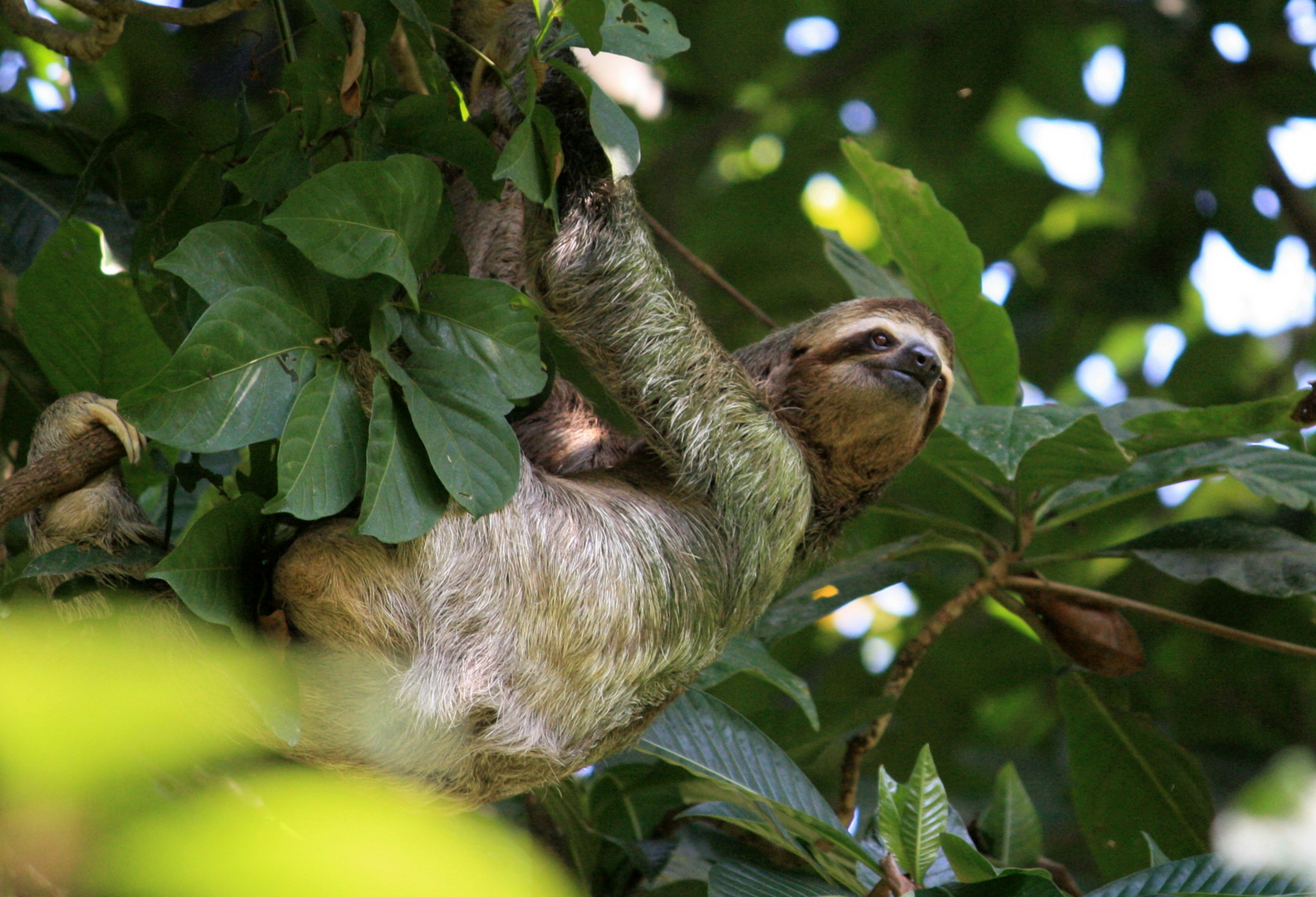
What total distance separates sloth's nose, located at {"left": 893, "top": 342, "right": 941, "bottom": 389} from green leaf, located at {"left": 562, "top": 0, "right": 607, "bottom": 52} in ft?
7.04

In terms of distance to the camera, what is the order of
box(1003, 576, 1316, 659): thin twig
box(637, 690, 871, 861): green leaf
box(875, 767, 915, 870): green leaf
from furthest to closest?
1. box(1003, 576, 1316, 659): thin twig
2. box(637, 690, 871, 861): green leaf
3. box(875, 767, 915, 870): green leaf

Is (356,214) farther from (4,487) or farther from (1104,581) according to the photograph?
(1104,581)

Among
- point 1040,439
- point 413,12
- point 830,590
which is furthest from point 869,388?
point 413,12

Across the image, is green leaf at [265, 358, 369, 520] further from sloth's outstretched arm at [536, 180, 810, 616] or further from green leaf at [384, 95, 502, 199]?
sloth's outstretched arm at [536, 180, 810, 616]

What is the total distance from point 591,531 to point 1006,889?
1.63 metres

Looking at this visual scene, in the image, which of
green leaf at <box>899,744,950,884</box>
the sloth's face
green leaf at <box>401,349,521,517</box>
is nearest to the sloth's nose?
the sloth's face

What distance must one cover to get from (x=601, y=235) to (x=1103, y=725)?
3.40 m

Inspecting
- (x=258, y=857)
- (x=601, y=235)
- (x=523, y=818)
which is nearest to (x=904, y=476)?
(x=523, y=818)

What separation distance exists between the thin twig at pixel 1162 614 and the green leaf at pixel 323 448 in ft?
11.4

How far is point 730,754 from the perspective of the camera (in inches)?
173

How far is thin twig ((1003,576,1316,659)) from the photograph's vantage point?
16.4ft

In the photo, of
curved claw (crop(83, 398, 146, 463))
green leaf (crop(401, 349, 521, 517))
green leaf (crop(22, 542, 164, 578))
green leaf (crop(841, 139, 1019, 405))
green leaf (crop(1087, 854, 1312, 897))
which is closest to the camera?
green leaf (crop(401, 349, 521, 517))

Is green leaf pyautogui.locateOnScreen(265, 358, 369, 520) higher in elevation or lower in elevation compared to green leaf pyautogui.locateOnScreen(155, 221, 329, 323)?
lower

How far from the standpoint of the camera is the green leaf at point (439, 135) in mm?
3273
